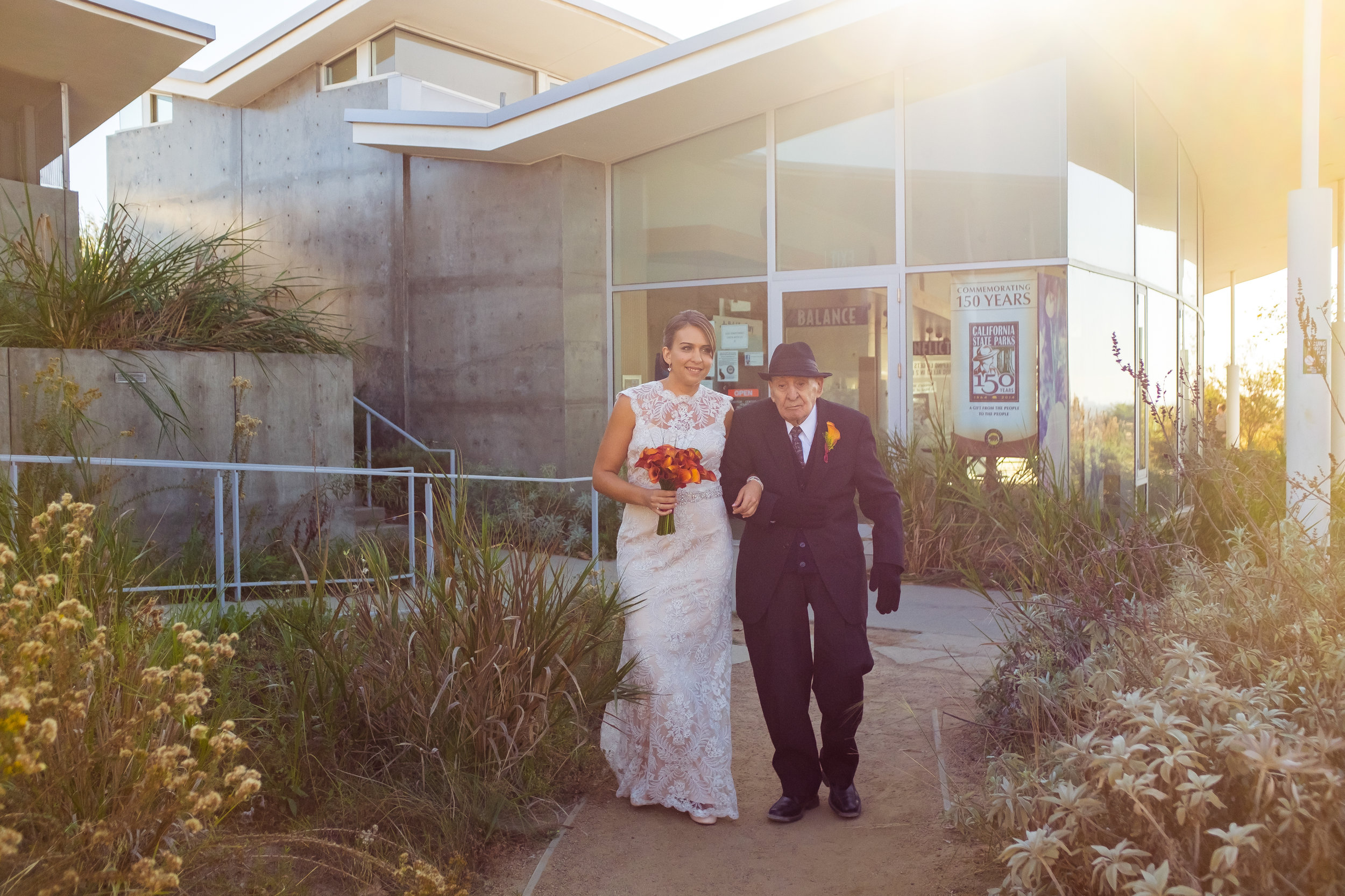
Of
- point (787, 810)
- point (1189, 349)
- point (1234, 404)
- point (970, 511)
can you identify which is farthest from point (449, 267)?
point (1234, 404)

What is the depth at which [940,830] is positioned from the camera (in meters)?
3.73

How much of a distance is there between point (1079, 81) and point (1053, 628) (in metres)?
6.72

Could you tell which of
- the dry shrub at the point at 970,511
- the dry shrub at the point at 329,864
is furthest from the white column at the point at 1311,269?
the dry shrub at the point at 329,864

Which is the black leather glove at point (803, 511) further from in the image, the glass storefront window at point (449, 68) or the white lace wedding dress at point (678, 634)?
the glass storefront window at point (449, 68)

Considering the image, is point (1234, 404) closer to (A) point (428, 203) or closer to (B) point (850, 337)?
(B) point (850, 337)

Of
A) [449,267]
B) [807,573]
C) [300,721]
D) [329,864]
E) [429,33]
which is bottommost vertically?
[329,864]

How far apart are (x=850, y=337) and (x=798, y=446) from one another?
6788 millimetres

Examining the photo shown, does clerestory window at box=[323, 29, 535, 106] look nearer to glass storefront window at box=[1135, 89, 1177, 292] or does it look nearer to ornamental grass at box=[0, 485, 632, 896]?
glass storefront window at box=[1135, 89, 1177, 292]

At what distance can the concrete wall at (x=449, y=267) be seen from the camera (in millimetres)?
12070

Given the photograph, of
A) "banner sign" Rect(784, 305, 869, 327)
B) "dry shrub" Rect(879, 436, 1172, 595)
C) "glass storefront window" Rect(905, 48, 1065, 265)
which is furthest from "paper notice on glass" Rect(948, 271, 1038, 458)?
"banner sign" Rect(784, 305, 869, 327)

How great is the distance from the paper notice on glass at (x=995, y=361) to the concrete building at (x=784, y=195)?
0.08 ft

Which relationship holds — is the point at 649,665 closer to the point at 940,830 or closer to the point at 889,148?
the point at 940,830

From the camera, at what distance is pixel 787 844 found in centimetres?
370

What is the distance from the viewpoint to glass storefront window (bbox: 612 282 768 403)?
11.3 m
